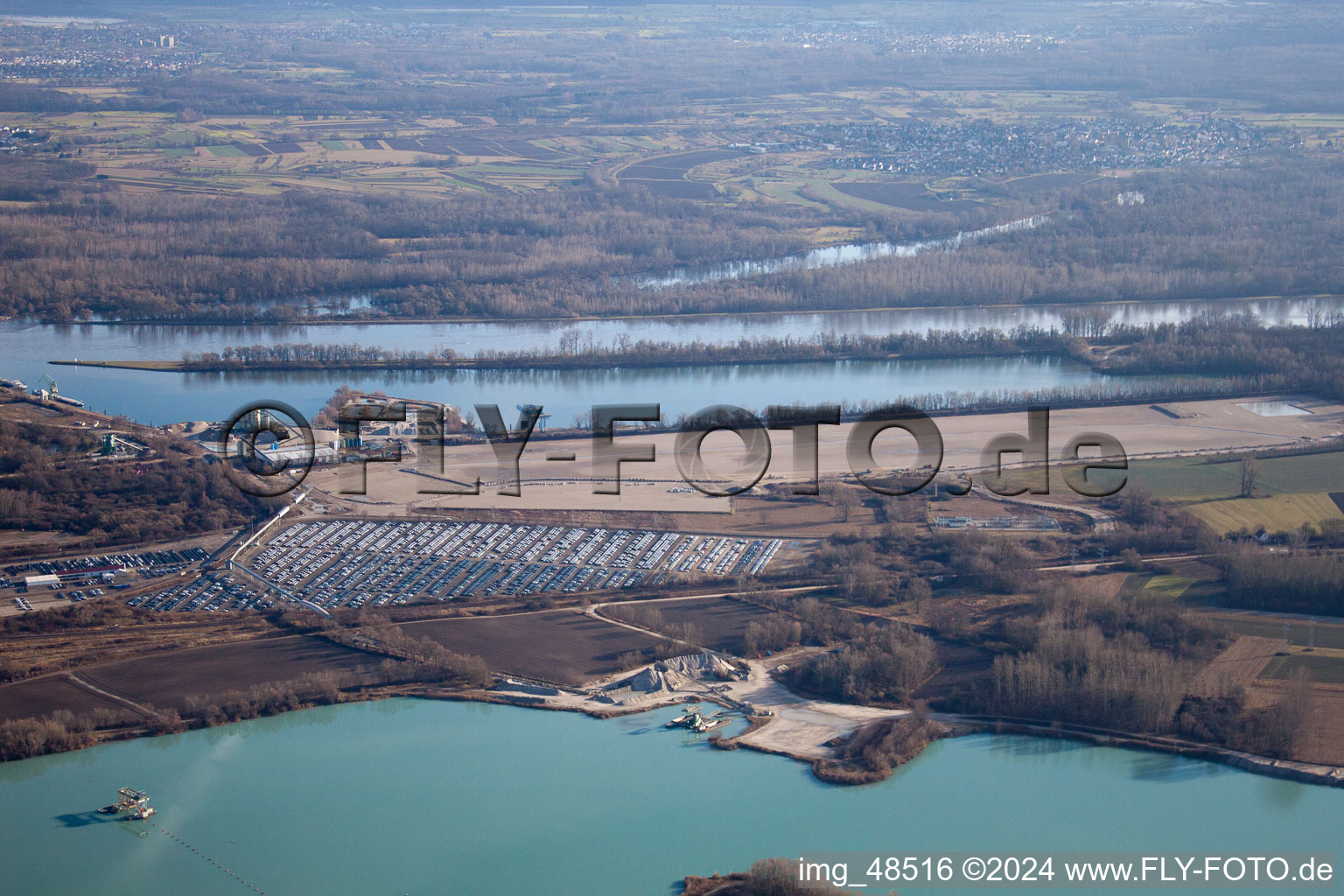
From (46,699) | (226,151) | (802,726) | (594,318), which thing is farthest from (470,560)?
(226,151)

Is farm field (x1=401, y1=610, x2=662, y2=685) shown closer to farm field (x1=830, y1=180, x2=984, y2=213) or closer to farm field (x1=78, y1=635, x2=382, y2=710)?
farm field (x1=78, y1=635, x2=382, y2=710)

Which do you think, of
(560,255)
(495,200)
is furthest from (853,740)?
(495,200)

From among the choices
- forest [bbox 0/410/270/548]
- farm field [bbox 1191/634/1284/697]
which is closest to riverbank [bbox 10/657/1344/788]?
farm field [bbox 1191/634/1284/697]

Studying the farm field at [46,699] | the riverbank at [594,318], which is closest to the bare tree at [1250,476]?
the riverbank at [594,318]

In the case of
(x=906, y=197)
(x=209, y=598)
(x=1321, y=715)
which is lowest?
(x=1321, y=715)

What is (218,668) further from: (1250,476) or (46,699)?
(1250,476)

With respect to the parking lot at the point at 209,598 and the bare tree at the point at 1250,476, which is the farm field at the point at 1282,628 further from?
the parking lot at the point at 209,598
